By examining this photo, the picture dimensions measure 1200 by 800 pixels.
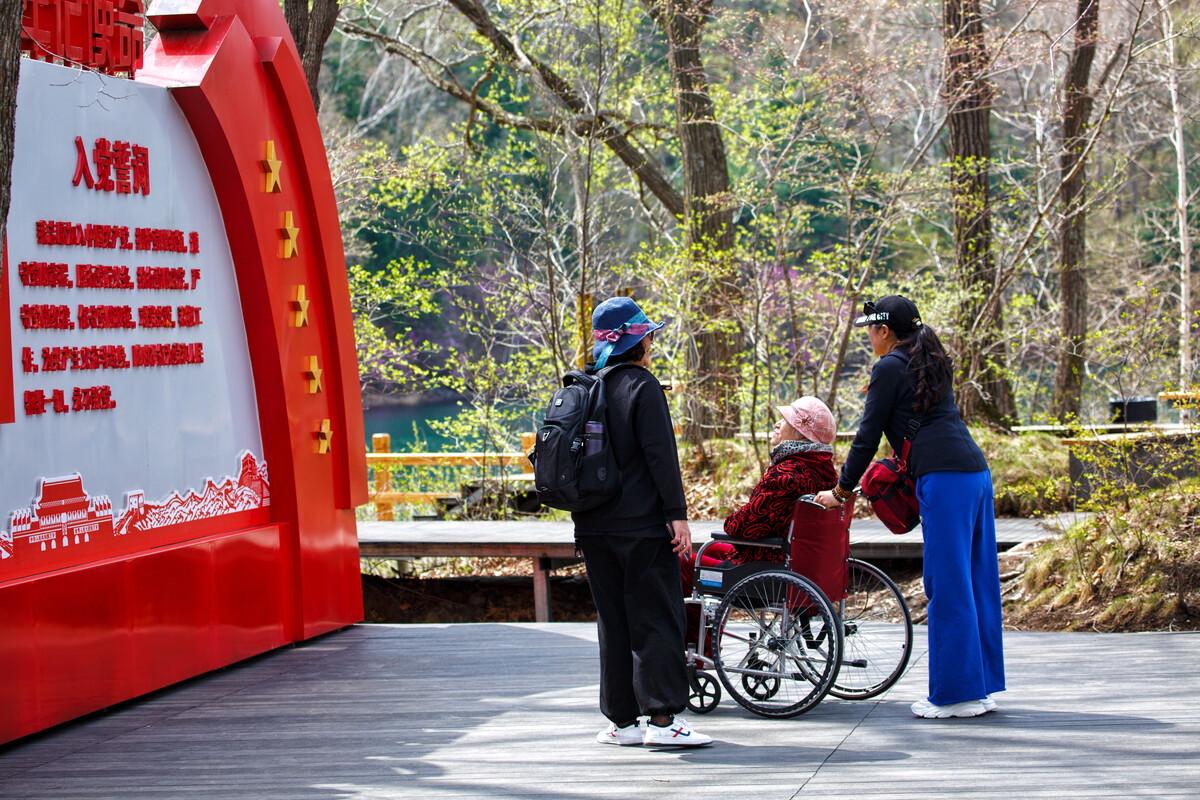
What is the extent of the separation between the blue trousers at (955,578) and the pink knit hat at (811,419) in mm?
423

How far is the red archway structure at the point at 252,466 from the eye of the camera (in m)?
4.62

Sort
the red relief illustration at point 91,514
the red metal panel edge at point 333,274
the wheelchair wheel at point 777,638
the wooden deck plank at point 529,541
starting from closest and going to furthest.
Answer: the wheelchair wheel at point 777,638
the red relief illustration at point 91,514
the red metal panel edge at point 333,274
the wooden deck plank at point 529,541

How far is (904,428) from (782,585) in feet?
2.52

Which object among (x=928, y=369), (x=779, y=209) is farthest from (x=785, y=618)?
(x=779, y=209)

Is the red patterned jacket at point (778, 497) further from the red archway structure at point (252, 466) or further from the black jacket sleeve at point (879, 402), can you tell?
the red archway structure at point (252, 466)

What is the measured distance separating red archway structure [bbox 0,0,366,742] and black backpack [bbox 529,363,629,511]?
86.9 inches

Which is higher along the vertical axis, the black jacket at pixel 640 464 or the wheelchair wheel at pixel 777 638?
the black jacket at pixel 640 464

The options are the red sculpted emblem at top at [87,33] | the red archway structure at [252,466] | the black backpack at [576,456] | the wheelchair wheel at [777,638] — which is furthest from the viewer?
the red sculpted emblem at top at [87,33]

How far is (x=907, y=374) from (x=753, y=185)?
721cm

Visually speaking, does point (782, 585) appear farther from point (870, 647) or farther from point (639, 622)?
point (870, 647)

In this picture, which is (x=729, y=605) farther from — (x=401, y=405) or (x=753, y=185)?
(x=401, y=405)

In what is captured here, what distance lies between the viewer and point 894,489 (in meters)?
4.35

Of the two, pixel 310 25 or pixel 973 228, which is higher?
pixel 310 25

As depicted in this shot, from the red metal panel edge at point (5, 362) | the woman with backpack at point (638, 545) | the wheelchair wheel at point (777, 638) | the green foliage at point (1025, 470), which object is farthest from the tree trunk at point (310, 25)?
the green foliage at point (1025, 470)
